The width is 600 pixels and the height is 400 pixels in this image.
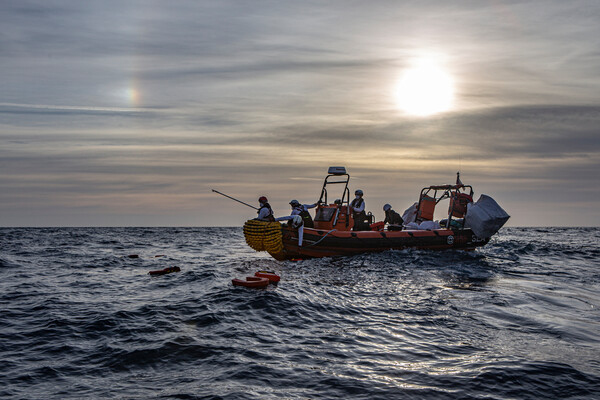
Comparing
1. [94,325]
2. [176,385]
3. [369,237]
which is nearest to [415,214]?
[369,237]

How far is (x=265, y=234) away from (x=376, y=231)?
4670 mm

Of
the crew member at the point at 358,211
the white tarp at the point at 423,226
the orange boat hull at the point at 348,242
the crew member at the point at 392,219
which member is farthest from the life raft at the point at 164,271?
the white tarp at the point at 423,226

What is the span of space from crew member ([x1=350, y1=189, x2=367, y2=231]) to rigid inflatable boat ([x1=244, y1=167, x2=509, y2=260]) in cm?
27

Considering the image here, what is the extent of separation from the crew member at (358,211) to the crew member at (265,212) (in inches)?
142

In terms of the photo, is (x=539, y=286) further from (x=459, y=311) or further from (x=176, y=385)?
(x=176, y=385)

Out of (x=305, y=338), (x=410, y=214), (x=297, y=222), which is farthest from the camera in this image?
(x=410, y=214)

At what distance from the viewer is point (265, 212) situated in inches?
617

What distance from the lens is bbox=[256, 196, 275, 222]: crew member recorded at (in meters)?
15.6

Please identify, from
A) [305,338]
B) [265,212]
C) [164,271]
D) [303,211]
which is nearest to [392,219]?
[303,211]

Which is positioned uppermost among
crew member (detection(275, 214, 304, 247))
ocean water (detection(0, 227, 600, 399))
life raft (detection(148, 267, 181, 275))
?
crew member (detection(275, 214, 304, 247))

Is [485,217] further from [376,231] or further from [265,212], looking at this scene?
[265,212]

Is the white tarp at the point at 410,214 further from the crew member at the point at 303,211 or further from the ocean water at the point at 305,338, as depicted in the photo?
the ocean water at the point at 305,338

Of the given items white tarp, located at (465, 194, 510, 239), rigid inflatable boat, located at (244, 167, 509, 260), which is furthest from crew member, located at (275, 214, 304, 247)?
white tarp, located at (465, 194, 510, 239)

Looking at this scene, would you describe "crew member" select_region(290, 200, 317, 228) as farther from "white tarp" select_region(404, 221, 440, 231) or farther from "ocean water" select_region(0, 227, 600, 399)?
"white tarp" select_region(404, 221, 440, 231)
